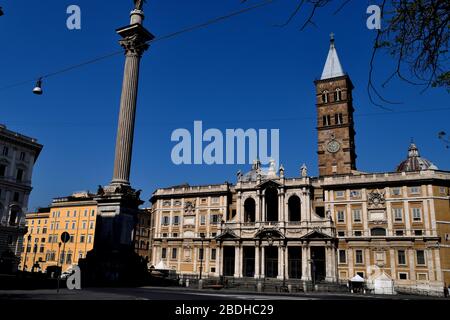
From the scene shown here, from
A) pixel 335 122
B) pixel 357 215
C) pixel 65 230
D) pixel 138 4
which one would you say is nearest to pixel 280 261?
pixel 357 215

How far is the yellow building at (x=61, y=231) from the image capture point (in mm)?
73750

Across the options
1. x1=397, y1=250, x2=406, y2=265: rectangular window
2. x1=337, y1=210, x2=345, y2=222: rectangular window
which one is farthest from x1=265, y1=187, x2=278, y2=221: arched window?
x1=397, y1=250, x2=406, y2=265: rectangular window

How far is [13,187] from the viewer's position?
52781mm

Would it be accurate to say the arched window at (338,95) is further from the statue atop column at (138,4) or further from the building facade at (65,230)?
the statue atop column at (138,4)

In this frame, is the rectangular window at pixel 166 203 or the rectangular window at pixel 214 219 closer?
the rectangular window at pixel 214 219

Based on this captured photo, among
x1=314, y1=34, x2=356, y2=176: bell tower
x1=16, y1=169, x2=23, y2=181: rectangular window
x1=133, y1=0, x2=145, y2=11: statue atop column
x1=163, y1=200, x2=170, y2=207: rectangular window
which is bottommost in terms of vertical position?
x1=163, y1=200, x2=170, y2=207: rectangular window

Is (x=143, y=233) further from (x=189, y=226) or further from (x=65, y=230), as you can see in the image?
(x=189, y=226)

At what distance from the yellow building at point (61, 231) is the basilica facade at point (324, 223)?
1788 cm

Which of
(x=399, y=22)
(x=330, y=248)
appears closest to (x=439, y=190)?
(x=330, y=248)

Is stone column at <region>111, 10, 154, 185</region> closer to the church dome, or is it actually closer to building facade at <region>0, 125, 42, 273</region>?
building facade at <region>0, 125, 42, 273</region>

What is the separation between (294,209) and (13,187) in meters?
40.1

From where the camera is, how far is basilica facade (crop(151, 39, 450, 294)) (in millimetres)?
46625

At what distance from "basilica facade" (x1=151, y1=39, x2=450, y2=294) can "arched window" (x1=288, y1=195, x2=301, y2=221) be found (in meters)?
0.15

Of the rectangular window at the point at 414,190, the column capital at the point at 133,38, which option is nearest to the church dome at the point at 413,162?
the rectangular window at the point at 414,190
